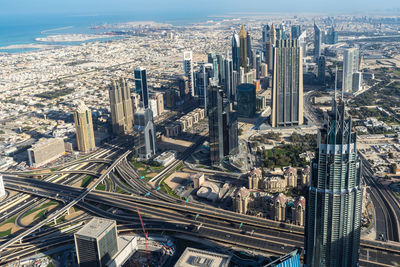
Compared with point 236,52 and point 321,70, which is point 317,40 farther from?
point 236,52

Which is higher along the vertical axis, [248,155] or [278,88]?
[278,88]

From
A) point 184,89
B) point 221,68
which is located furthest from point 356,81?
point 184,89

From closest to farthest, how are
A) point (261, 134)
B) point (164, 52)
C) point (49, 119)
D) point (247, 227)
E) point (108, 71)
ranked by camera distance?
point (247, 227), point (261, 134), point (49, 119), point (108, 71), point (164, 52)

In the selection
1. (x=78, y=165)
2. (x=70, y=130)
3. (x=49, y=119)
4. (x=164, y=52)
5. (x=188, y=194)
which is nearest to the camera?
(x=188, y=194)

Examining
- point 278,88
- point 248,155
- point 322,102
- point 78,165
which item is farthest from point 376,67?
point 78,165

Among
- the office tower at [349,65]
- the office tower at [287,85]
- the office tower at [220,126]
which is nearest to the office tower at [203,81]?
the office tower at [287,85]

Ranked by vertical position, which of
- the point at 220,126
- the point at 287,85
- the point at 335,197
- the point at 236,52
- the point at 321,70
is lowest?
the point at 220,126

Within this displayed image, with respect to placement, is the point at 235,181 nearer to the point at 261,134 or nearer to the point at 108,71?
the point at 261,134

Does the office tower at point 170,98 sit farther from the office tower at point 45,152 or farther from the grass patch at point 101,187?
the grass patch at point 101,187
